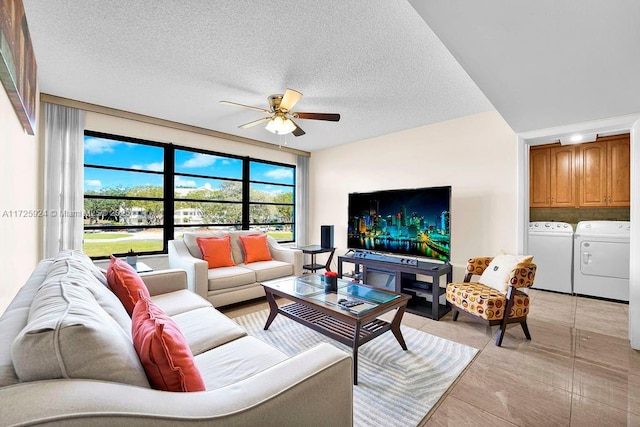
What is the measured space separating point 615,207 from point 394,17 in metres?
4.67

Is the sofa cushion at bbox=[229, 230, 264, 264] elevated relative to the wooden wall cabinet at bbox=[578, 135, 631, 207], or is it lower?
lower

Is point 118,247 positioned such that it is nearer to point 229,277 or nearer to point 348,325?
point 229,277

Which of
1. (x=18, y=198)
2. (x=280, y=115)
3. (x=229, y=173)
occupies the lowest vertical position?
(x=18, y=198)

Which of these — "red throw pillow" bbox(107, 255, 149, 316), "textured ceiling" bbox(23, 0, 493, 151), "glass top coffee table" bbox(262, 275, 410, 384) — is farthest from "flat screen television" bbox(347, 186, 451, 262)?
"red throw pillow" bbox(107, 255, 149, 316)

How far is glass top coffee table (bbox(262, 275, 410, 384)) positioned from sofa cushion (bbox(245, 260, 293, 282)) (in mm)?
805

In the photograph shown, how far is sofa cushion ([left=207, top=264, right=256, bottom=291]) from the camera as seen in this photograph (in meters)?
3.18

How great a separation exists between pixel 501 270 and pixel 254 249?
2979 millimetres

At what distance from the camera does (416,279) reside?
3.72 metres

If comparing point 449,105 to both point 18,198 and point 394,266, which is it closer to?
point 394,266

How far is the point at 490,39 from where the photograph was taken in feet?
5.20

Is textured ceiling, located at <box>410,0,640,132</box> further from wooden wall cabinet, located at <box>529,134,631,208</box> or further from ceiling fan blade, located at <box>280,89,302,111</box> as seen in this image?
wooden wall cabinet, located at <box>529,134,631,208</box>

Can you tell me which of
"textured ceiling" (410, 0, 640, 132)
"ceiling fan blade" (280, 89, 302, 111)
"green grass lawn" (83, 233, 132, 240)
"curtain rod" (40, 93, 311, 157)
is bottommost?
"green grass lawn" (83, 233, 132, 240)

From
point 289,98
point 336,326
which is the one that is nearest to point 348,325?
point 336,326

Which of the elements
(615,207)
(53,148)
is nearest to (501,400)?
(615,207)
